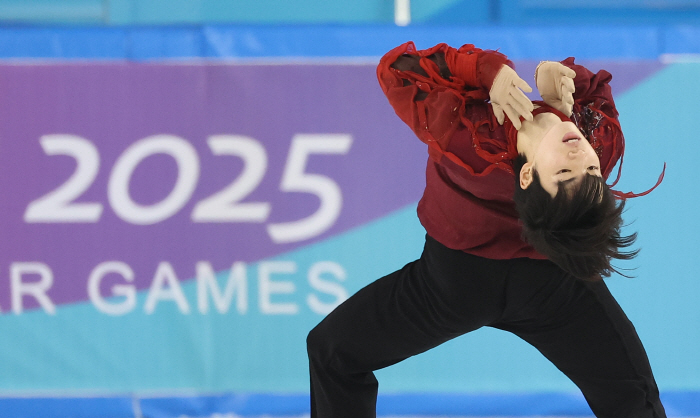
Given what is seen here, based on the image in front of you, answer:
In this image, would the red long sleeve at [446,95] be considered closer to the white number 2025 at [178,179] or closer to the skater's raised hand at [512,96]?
the skater's raised hand at [512,96]

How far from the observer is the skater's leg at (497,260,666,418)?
1.35m

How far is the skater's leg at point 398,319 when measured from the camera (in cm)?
135

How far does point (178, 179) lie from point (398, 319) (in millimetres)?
966

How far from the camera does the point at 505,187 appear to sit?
4.23 ft

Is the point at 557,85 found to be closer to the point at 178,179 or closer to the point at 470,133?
the point at 470,133

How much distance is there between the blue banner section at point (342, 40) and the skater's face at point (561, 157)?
3.63 feet

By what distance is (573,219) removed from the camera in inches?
44.8

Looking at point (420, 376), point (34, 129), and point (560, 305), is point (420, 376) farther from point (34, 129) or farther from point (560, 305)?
point (34, 129)

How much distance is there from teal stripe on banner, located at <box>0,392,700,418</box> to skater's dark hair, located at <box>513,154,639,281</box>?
1.06 meters

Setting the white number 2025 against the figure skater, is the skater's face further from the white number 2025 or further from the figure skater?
the white number 2025

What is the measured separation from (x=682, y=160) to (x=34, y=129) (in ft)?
6.15

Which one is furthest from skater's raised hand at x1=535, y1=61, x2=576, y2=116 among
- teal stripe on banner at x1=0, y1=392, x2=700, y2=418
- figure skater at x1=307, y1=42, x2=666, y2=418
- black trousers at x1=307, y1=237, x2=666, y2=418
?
teal stripe on banner at x1=0, y1=392, x2=700, y2=418

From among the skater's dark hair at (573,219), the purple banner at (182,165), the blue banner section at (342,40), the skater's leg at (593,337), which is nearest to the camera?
the skater's dark hair at (573,219)

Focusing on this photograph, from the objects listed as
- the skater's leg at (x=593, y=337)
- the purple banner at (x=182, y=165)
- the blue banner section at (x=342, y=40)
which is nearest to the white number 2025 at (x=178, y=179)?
the purple banner at (x=182, y=165)
